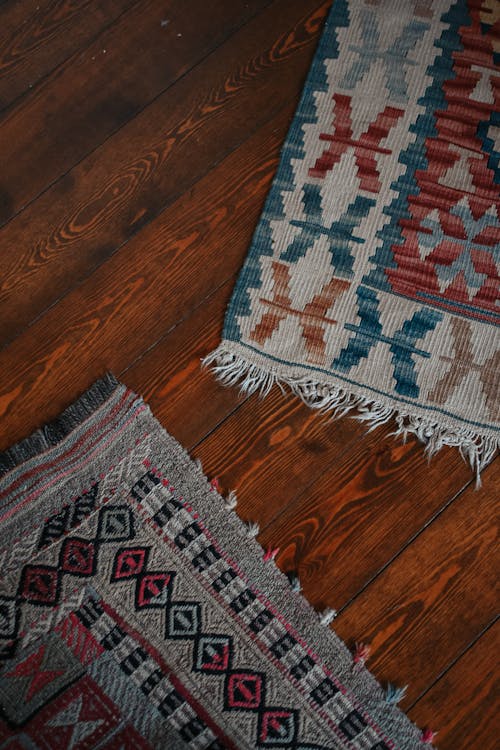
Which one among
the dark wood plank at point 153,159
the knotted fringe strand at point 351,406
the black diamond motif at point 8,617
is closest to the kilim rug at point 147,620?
the black diamond motif at point 8,617

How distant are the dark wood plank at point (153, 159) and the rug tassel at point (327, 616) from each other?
0.70 metres

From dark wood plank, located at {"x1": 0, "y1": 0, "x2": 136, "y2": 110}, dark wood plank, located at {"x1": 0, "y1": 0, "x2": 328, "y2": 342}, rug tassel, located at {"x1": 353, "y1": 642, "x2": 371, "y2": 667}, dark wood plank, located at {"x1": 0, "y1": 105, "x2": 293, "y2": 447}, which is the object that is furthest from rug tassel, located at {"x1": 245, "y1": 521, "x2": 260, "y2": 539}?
dark wood plank, located at {"x1": 0, "y1": 0, "x2": 136, "y2": 110}

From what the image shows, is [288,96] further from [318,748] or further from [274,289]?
[318,748]

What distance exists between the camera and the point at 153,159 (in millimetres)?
1239

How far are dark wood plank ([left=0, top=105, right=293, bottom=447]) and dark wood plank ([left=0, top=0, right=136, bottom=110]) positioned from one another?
0.36 metres

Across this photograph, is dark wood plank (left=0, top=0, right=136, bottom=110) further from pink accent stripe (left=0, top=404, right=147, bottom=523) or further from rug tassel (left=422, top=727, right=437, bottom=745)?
rug tassel (left=422, top=727, right=437, bottom=745)

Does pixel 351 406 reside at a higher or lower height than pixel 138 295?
lower

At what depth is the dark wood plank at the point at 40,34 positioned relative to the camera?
126cm

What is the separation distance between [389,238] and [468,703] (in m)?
0.78

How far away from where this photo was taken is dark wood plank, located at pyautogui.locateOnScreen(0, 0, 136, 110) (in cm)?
126

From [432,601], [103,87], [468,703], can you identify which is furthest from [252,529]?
[103,87]

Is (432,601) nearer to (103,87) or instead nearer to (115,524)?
(115,524)

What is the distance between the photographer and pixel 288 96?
1258mm

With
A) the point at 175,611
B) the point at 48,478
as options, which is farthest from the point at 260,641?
the point at 48,478
